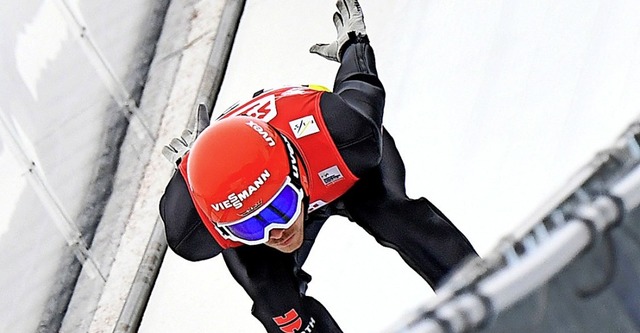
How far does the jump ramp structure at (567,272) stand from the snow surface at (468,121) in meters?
0.98

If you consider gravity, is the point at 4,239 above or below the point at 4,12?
below

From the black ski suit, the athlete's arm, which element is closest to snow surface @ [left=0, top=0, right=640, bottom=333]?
the black ski suit

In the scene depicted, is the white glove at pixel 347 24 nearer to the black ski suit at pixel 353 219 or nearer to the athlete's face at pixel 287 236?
the black ski suit at pixel 353 219

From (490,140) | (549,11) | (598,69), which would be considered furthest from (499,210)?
(549,11)

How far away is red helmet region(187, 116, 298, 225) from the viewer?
1.41m

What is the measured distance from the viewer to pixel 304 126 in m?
1.56

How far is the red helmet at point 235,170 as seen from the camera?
1.41 metres

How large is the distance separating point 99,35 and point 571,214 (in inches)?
82.4

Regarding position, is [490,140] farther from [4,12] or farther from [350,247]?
[4,12]

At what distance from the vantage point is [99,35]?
2.65 metres

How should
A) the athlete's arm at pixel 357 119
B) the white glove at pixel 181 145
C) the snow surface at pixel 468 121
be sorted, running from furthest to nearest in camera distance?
the white glove at pixel 181 145
the snow surface at pixel 468 121
the athlete's arm at pixel 357 119

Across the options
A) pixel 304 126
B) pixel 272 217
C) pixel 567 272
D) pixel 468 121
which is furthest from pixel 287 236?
pixel 567 272

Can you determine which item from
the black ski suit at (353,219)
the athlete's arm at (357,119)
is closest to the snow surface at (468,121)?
the black ski suit at (353,219)

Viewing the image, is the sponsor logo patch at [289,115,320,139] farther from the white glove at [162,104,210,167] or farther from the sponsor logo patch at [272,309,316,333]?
the white glove at [162,104,210,167]
